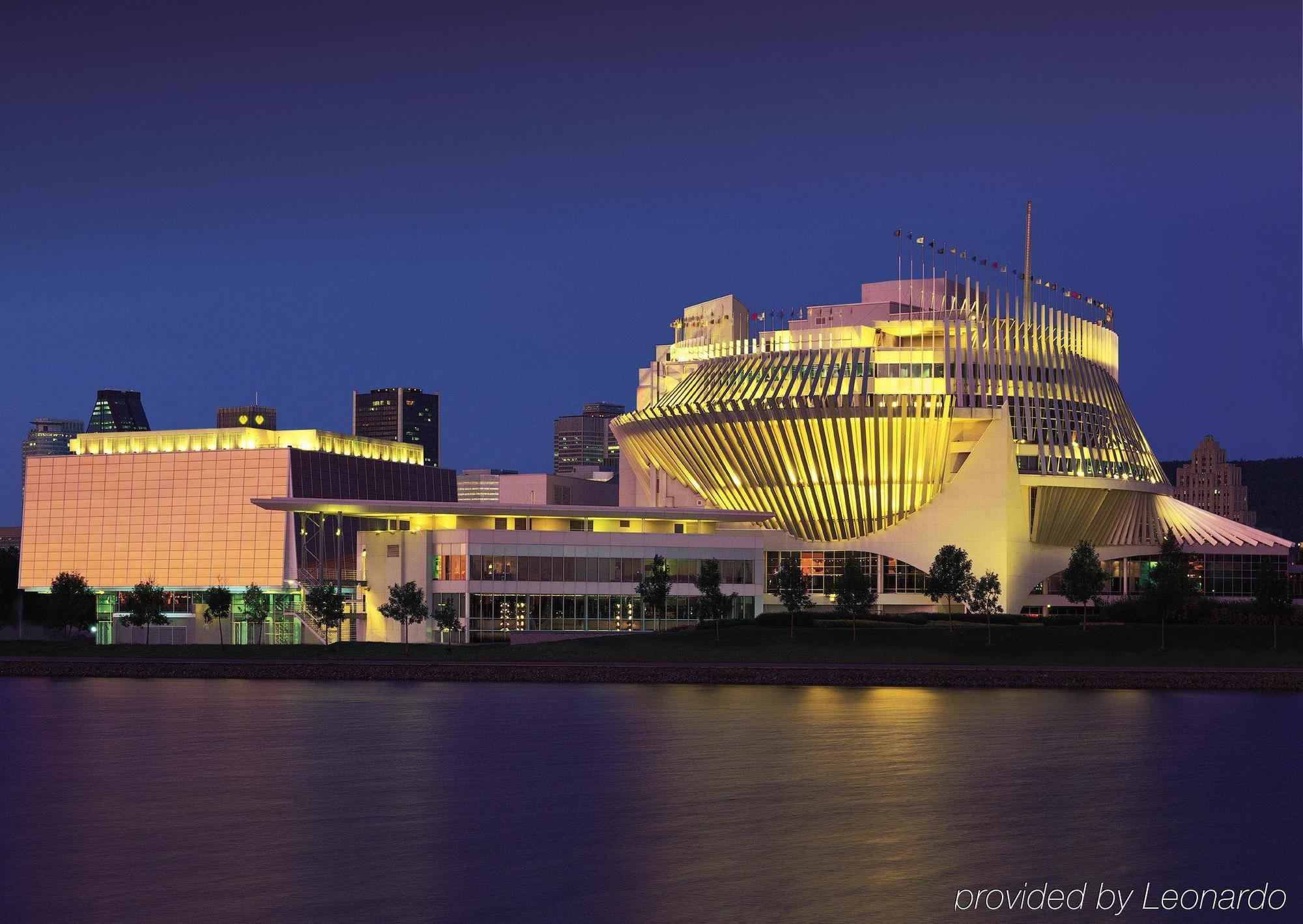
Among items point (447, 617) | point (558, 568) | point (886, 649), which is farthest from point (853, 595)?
point (447, 617)

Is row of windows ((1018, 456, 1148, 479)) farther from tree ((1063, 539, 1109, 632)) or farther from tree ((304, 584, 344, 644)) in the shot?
tree ((304, 584, 344, 644))

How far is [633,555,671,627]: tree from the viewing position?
101375mm

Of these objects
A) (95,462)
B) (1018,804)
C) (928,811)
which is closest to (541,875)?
(928,811)

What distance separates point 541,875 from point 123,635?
12408cm

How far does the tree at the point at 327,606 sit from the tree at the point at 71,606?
17.6 m

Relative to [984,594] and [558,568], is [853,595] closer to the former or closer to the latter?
[984,594]

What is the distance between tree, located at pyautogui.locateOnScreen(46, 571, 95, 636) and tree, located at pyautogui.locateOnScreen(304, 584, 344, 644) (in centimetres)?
1764

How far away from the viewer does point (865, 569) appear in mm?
126188

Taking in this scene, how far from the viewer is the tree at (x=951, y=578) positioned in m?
106

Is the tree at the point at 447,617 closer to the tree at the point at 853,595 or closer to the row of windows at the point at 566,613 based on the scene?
the row of windows at the point at 566,613

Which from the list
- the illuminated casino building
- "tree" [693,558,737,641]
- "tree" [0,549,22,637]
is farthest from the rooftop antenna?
"tree" [0,549,22,637]

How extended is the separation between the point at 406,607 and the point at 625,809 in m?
62.3

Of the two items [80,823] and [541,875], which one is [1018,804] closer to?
[541,875]

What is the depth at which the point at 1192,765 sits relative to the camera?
49.0m
